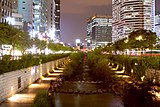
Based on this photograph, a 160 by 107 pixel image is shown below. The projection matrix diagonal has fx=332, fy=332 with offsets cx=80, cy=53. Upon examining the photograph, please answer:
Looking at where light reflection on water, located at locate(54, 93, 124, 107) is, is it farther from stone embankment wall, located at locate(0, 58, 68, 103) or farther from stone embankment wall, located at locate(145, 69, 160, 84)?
stone embankment wall, located at locate(145, 69, 160, 84)

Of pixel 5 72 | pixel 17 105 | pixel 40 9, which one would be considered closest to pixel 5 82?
pixel 5 72

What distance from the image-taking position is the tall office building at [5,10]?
8238 cm

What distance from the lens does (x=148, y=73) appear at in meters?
28.7

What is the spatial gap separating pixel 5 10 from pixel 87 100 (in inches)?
2732

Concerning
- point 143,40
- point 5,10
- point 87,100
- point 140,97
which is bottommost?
point 87,100

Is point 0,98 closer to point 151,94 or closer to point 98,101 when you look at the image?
point 98,101

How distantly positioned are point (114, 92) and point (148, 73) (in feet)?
15.1

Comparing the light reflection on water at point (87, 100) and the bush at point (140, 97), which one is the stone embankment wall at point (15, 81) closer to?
the light reflection on water at point (87, 100)

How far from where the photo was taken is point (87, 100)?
21.8 m

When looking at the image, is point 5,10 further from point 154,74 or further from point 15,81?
point 154,74

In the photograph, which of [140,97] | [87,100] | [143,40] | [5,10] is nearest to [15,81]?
[87,100]

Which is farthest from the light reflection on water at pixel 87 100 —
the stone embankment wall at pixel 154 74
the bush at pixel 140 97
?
the bush at pixel 140 97

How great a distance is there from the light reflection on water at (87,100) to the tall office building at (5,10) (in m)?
61.0

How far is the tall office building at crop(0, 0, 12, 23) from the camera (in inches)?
3243
